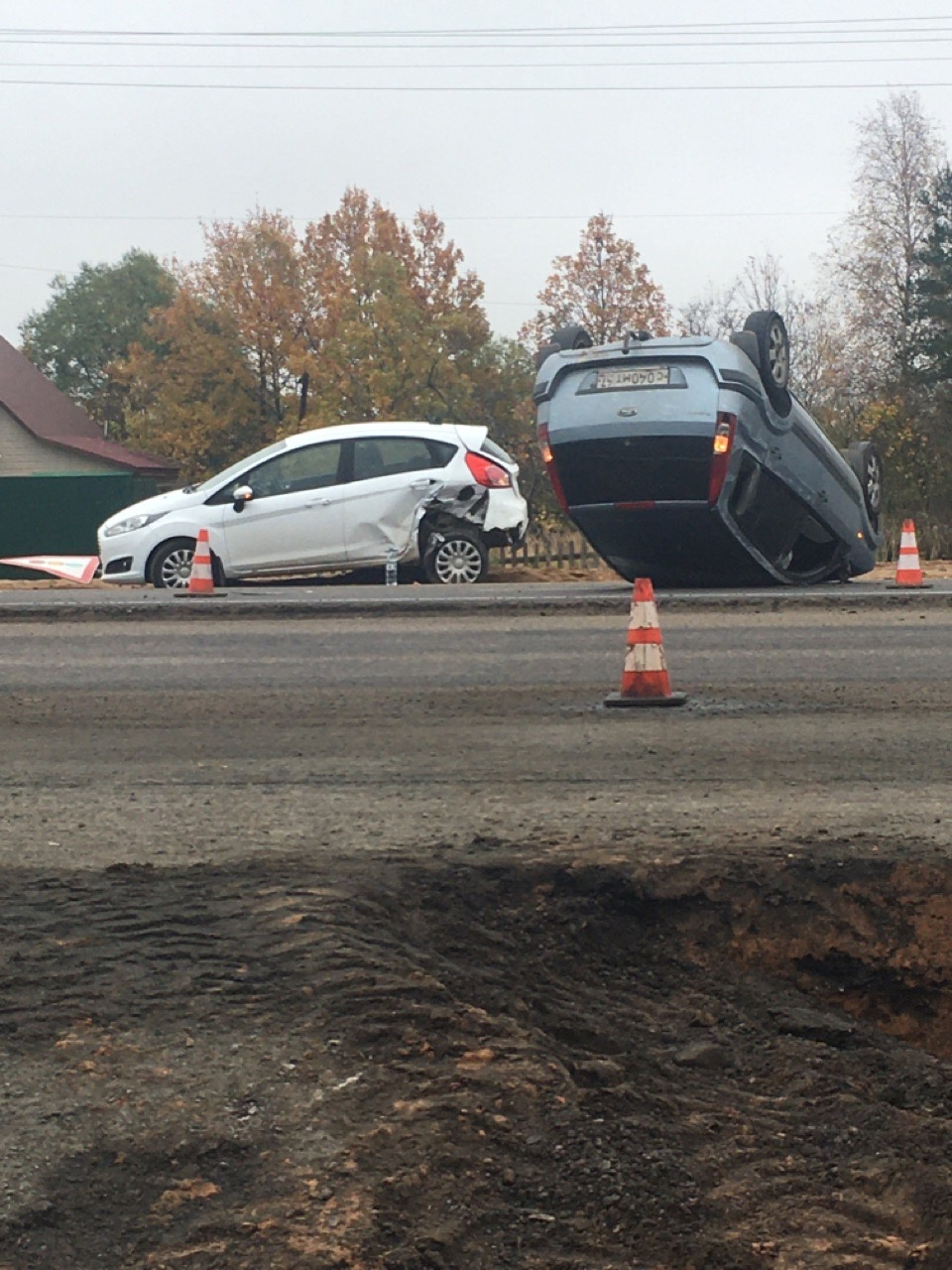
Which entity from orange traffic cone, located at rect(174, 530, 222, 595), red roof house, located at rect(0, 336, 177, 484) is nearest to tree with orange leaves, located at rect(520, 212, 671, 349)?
red roof house, located at rect(0, 336, 177, 484)

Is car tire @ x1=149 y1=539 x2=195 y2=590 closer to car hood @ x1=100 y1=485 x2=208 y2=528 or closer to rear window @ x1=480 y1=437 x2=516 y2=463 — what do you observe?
car hood @ x1=100 y1=485 x2=208 y2=528

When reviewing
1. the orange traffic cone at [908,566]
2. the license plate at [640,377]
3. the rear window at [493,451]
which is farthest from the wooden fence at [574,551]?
the license plate at [640,377]

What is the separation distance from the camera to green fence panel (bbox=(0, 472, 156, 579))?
85.0 feet

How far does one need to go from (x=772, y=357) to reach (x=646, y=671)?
22.0 ft

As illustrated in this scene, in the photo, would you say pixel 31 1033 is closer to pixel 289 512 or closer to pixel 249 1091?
pixel 249 1091

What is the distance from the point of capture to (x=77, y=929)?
162 inches

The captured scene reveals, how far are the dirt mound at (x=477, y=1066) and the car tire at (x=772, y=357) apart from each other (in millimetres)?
9559

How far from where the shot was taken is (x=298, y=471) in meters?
17.3

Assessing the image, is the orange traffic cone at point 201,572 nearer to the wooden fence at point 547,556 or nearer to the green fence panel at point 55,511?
the green fence panel at point 55,511

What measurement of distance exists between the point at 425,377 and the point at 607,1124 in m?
42.2

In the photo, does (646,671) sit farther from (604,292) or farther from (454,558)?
(604,292)

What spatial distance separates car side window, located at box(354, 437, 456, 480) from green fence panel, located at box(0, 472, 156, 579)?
984 cm

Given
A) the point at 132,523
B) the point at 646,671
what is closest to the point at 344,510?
the point at 132,523

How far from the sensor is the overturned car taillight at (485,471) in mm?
17250
